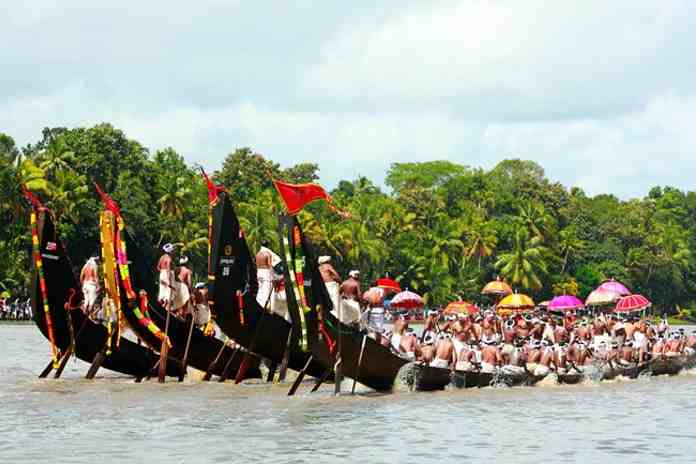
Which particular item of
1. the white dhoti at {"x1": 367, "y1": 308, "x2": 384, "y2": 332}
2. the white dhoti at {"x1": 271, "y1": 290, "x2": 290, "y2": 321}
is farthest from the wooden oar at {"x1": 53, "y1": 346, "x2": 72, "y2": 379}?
the white dhoti at {"x1": 367, "y1": 308, "x2": 384, "y2": 332}

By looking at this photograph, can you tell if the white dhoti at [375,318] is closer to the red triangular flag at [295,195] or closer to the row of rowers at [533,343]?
the row of rowers at [533,343]

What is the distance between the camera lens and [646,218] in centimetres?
11938

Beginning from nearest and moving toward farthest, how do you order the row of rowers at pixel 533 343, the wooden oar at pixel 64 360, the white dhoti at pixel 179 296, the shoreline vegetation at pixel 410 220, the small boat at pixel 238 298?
the small boat at pixel 238 298
the row of rowers at pixel 533 343
the wooden oar at pixel 64 360
the white dhoti at pixel 179 296
the shoreline vegetation at pixel 410 220

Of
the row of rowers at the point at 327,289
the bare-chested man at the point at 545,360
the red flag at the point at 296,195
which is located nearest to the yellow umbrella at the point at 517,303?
the bare-chested man at the point at 545,360

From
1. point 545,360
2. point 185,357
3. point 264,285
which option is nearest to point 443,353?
point 545,360

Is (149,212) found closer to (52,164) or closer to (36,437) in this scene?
(52,164)

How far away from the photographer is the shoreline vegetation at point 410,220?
75.1 metres

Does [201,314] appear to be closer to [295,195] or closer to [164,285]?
[164,285]

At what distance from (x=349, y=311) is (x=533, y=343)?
21.4 ft

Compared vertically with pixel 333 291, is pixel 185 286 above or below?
above

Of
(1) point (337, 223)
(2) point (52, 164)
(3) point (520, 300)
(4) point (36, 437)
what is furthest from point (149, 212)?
(4) point (36, 437)

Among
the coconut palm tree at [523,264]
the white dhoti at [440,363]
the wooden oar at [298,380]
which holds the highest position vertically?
the coconut palm tree at [523,264]

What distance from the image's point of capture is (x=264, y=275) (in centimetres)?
2767

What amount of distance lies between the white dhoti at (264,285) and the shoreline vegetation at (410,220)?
44.4 meters
